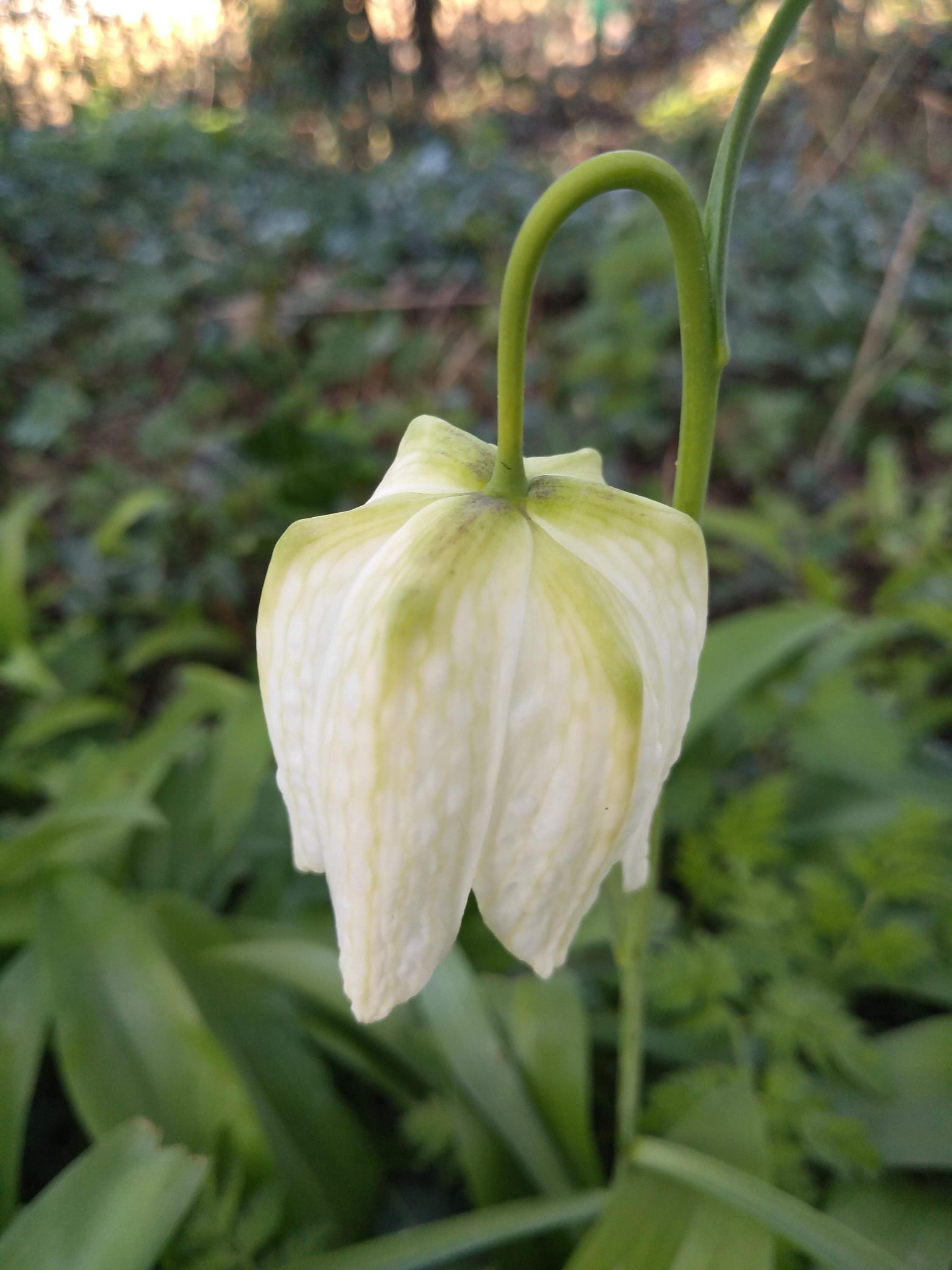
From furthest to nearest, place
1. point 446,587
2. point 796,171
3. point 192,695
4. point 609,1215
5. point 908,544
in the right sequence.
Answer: point 796,171 → point 908,544 → point 192,695 → point 609,1215 → point 446,587

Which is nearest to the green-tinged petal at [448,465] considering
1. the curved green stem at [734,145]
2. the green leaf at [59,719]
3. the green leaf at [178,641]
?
the curved green stem at [734,145]

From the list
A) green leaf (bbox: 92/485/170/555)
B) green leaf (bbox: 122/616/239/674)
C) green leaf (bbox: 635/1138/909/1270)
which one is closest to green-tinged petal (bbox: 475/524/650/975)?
green leaf (bbox: 635/1138/909/1270)

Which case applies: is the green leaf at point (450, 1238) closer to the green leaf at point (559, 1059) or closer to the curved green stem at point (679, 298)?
the green leaf at point (559, 1059)

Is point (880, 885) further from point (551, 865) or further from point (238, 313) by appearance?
point (238, 313)

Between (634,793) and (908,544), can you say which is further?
(908,544)

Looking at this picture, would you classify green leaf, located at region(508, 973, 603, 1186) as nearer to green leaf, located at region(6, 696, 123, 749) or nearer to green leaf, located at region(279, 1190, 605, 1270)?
green leaf, located at region(279, 1190, 605, 1270)

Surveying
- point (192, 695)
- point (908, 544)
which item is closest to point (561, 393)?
point (908, 544)

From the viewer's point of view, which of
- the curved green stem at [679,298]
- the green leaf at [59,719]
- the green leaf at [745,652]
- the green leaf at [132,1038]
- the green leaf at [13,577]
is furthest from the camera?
the green leaf at [13,577]
